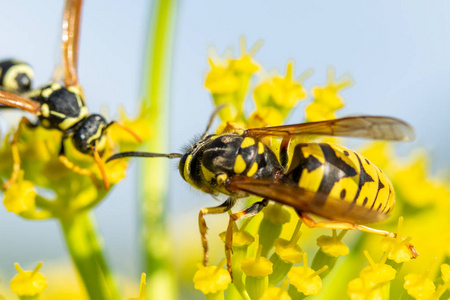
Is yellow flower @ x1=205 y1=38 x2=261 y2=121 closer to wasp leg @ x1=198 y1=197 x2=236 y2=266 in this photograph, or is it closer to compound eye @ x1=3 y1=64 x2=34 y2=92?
wasp leg @ x1=198 y1=197 x2=236 y2=266

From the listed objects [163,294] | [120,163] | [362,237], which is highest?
[120,163]

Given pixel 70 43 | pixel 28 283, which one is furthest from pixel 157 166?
pixel 28 283

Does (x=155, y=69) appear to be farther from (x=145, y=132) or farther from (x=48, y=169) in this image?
(x=48, y=169)

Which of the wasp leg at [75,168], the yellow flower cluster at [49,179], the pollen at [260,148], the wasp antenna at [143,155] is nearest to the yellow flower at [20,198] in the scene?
the yellow flower cluster at [49,179]

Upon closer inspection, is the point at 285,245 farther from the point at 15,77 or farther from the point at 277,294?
the point at 15,77

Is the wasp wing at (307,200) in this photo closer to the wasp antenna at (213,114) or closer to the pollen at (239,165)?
the pollen at (239,165)

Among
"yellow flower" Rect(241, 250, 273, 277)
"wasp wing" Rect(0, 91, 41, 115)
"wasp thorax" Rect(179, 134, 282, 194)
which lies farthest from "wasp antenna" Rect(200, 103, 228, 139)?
"wasp wing" Rect(0, 91, 41, 115)

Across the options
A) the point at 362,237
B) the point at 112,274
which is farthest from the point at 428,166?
the point at 112,274
